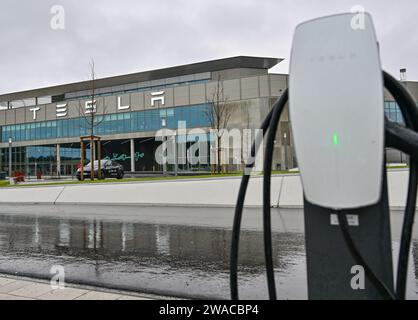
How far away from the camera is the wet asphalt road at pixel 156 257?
12.5 feet

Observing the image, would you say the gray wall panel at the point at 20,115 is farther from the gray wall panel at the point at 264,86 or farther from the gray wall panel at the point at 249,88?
the gray wall panel at the point at 264,86

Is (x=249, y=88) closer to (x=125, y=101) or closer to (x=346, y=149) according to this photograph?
(x=125, y=101)

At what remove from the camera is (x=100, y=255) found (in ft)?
17.6

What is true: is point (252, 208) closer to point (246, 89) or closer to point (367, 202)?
point (367, 202)

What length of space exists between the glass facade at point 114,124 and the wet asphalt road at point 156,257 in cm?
3255

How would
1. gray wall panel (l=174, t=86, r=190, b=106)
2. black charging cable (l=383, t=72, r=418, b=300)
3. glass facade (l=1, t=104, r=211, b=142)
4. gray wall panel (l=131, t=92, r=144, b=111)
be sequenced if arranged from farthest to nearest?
1. gray wall panel (l=131, t=92, r=144, b=111)
2. gray wall panel (l=174, t=86, r=190, b=106)
3. glass facade (l=1, t=104, r=211, b=142)
4. black charging cable (l=383, t=72, r=418, b=300)

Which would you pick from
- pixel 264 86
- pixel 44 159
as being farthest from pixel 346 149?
pixel 44 159

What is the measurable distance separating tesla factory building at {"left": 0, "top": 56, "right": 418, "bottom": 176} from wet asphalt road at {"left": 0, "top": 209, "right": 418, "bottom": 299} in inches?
1095

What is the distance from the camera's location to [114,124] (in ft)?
149

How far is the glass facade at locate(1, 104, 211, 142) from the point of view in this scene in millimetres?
40969

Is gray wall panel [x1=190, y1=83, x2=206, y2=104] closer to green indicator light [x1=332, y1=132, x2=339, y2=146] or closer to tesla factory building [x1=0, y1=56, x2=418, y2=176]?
tesla factory building [x1=0, y1=56, x2=418, y2=176]

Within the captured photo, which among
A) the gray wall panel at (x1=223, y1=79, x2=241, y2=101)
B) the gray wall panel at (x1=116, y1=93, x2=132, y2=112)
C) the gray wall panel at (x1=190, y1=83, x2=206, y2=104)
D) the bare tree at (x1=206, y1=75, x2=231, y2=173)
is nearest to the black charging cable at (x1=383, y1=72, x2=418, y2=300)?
the bare tree at (x1=206, y1=75, x2=231, y2=173)

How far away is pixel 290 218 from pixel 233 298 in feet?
22.5
